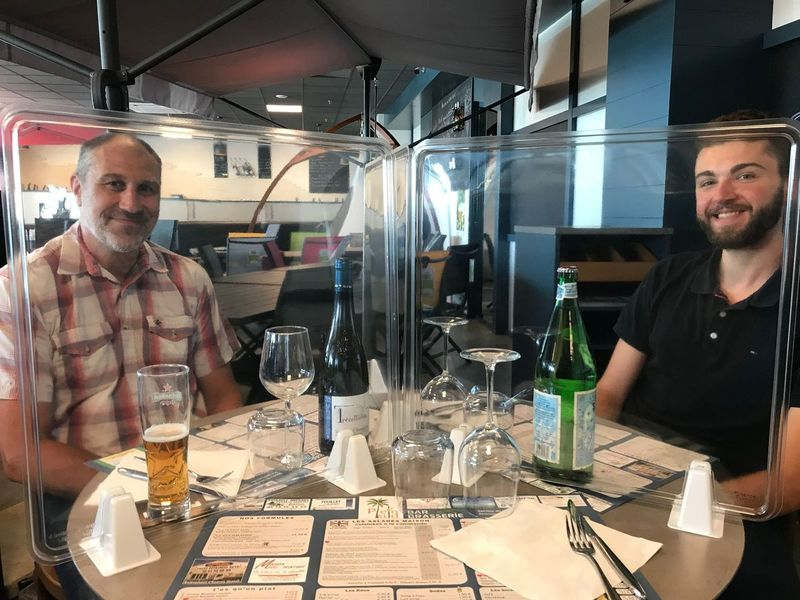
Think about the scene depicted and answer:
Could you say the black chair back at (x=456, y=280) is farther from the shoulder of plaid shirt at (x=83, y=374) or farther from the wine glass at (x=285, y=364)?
the shoulder of plaid shirt at (x=83, y=374)

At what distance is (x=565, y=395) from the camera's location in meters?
0.84

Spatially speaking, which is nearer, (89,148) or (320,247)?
(89,148)

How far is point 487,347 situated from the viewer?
0.96 m

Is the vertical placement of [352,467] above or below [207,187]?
below

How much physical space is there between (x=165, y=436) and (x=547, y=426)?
0.53 meters

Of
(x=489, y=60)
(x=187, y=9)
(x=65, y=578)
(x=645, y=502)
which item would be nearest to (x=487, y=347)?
(x=645, y=502)

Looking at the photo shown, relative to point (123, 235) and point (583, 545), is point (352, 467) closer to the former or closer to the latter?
point (583, 545)

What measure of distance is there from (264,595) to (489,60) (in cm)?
313

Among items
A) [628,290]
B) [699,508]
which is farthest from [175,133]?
[699,508]

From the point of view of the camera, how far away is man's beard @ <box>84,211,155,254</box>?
2.75 feet

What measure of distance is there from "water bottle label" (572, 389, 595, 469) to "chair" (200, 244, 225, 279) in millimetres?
585

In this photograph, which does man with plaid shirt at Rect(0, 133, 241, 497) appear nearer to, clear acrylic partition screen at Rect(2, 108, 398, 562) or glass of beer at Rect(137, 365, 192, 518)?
clear acrylic partition screen at Rect(2, 108, 398, 562)

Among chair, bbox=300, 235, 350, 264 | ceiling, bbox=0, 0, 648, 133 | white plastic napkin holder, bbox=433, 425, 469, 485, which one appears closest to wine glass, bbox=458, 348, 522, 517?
white plastic napkin holder, bbox=433, 425, 469, 485

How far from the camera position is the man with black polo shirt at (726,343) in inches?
32.7
